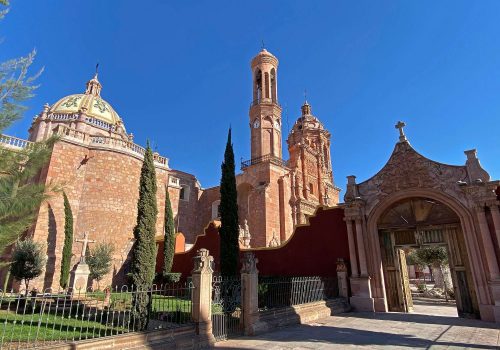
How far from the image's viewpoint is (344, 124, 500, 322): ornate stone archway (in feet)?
31.9

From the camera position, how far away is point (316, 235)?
13438 millimetres

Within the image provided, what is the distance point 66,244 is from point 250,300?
14342mm

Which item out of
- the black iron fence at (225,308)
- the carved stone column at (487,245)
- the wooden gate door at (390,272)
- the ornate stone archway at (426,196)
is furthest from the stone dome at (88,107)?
the carved stone column at (487,245)

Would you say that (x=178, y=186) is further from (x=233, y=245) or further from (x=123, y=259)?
(x=233, y=245)

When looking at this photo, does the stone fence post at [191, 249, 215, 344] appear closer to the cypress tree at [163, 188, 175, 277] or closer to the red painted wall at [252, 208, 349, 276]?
the red painted wall at [252, 208, 349, 276]

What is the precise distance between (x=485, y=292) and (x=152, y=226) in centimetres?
1089

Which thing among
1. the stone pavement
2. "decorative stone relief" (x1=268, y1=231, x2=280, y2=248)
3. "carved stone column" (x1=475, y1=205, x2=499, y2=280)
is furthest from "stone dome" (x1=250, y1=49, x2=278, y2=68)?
the stone pavement

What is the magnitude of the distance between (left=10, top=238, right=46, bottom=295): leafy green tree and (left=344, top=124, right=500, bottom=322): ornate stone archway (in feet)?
44.8

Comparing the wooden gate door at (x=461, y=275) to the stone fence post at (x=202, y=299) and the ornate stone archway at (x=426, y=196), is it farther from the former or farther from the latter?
the stone fence post at (x=202, y=299)

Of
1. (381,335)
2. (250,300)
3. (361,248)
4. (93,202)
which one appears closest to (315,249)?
(361,248)

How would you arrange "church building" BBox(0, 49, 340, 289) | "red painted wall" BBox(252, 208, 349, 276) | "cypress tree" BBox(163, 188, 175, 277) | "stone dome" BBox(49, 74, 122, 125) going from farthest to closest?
"stone dome" BBox(49, 74, 122, 125), "church building" BBox(0, 49, 340, 289), "cypress tree" BBox(163, 188, 175, 277), "red painted wall" BBox(252, 208, 349, 276)

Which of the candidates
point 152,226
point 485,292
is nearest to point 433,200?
point 485,292

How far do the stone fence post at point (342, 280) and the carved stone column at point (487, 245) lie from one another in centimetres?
466

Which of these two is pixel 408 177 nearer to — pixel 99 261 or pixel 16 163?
pixel 16 163
